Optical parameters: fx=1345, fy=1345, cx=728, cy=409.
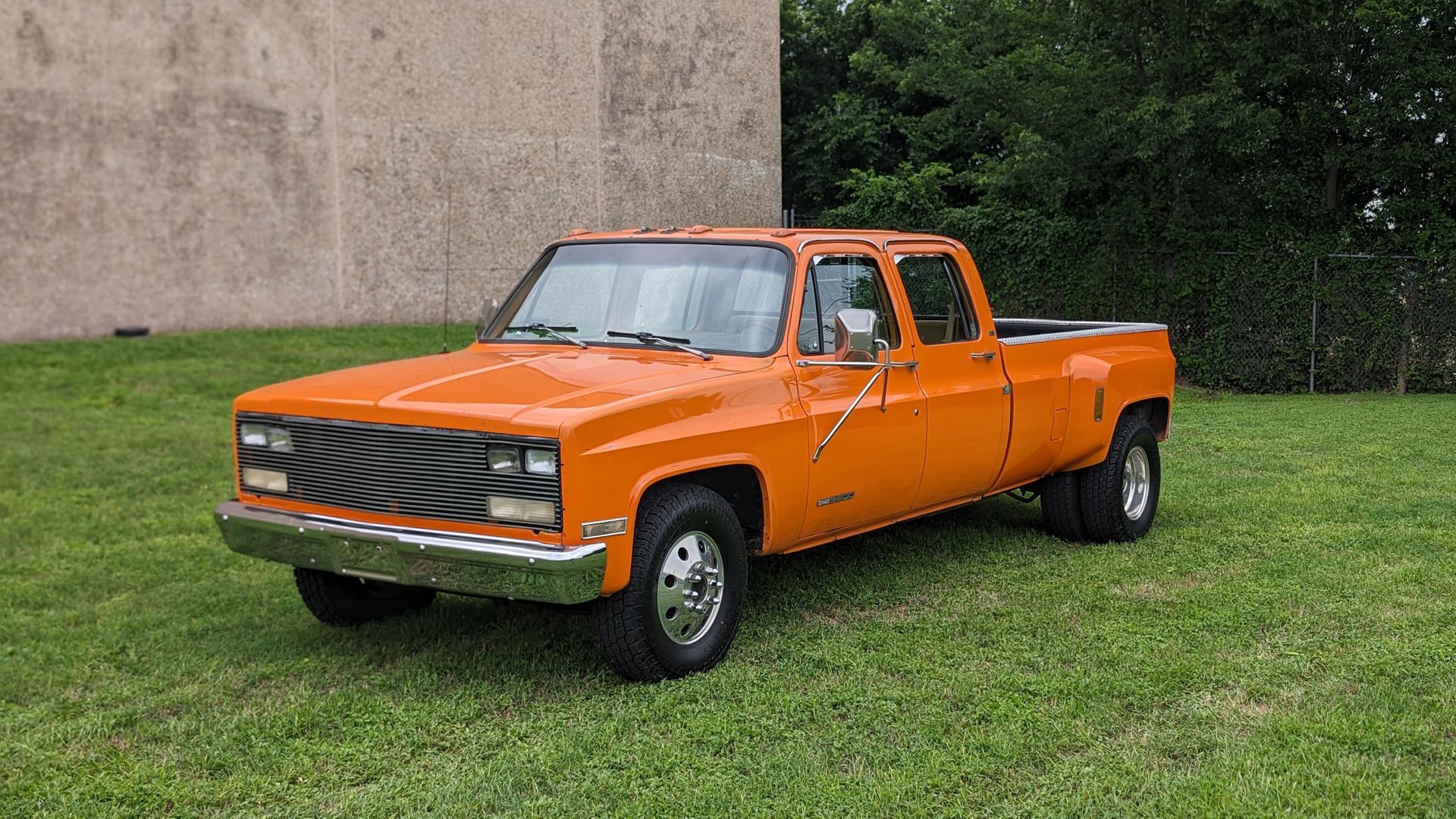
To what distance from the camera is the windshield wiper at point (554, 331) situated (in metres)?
6.62

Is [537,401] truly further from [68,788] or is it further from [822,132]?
[822,132]

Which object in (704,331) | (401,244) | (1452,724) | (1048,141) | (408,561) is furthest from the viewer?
(401,244)

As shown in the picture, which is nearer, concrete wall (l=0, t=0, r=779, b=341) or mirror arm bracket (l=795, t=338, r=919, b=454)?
mirror arm bracket (l=795, t=338, r=919, b=454)

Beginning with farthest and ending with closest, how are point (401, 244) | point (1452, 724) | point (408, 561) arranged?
point (401, 244)
point (408, 561)
point (1452, 724)

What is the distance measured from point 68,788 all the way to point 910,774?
2915mm

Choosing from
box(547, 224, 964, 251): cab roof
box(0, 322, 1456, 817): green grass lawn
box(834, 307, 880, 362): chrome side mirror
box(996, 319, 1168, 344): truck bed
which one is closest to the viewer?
box(0, 322, 1456, 817): green grass lawn

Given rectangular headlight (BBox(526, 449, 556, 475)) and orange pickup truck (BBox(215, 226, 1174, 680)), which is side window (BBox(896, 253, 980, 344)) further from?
rectangular headlight (BBox(526, 449, 556, 475))

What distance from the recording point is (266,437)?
596cm

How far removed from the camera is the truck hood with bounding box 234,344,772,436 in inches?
208

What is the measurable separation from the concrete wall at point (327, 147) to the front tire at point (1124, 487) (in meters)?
9.16

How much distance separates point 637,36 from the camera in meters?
23.1

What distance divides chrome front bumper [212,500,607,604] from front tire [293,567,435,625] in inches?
25.0

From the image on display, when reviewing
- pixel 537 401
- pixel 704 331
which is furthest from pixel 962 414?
pixel 537 401

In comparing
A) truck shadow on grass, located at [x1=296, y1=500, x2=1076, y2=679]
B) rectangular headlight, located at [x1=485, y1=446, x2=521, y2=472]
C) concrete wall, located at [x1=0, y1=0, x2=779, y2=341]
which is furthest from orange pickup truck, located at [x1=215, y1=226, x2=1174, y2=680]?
concrete wall, located at [x1=0, y1=0, x2=779, y2=341]
